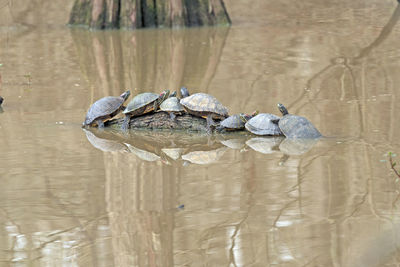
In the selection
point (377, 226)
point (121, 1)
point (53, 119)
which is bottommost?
point (377, 226)

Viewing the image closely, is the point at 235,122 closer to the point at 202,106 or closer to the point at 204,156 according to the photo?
the point at 202,106

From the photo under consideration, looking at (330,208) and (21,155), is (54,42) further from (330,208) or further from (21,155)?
(330,208)

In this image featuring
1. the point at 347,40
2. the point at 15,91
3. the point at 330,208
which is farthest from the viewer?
the point at 347,40

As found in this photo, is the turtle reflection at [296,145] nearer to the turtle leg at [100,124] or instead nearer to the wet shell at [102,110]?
the wet shell at [102,110]

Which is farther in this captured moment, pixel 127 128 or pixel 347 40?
pixel 347 40

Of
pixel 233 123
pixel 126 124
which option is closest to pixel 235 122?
pixel 233 123

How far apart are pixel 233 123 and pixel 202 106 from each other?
406mm

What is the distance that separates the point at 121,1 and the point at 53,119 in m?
8.98

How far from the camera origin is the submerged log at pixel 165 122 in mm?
7730

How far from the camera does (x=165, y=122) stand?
7789mm

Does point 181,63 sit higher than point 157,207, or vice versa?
point 181,63

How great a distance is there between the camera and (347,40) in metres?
14.9

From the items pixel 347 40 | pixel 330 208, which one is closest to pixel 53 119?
pixel 330 208

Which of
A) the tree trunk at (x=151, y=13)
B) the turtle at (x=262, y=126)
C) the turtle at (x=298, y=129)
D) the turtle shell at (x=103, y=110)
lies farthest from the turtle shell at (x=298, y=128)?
the tree trunk at (x=151, y=13)
